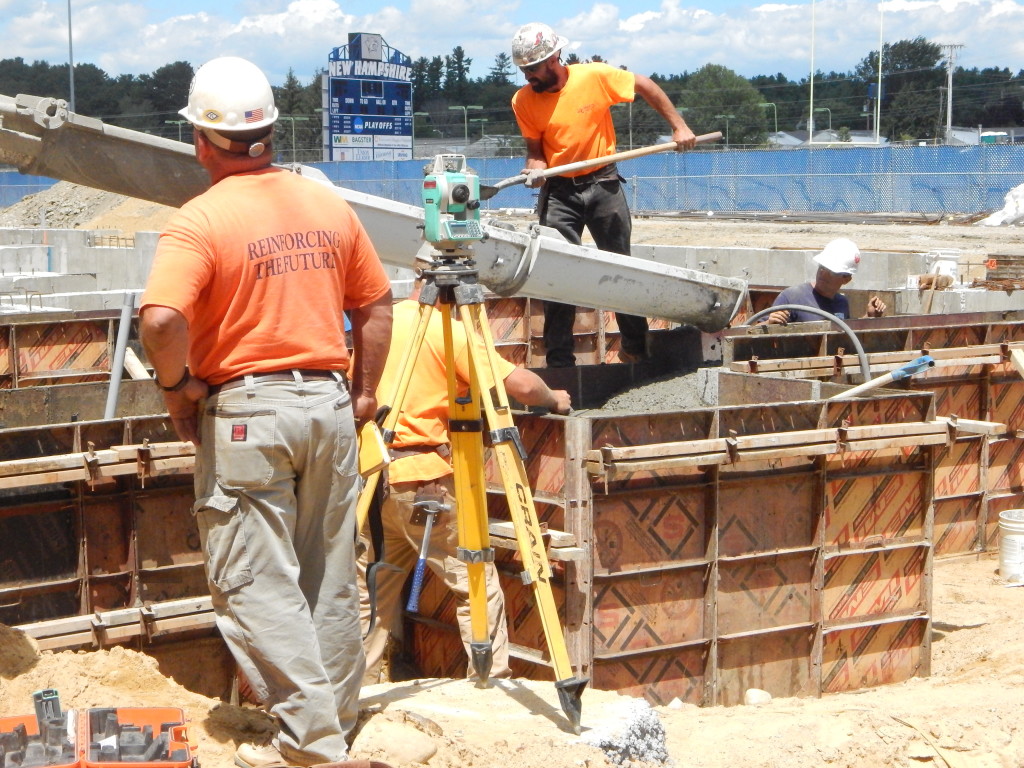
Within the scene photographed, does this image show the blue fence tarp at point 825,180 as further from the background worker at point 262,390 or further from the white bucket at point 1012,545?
the background worker at point 262,390

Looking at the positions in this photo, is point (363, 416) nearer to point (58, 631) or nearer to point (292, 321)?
point (292, 321)

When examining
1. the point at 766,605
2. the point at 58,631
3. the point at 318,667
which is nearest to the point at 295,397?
the point at 318,667

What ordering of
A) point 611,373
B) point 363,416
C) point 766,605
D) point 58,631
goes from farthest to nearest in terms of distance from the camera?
point 611,373
point 766,605
point 58,631
point 363,416

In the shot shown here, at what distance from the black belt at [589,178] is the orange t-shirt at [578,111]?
0.07 meters

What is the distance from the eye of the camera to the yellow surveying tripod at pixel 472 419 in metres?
4.57

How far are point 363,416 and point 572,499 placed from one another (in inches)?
62.2

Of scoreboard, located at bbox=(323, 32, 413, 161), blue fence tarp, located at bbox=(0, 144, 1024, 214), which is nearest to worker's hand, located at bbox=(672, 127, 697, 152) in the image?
blue fence tarp, located at bbox=(0, 144, 1024, 214)

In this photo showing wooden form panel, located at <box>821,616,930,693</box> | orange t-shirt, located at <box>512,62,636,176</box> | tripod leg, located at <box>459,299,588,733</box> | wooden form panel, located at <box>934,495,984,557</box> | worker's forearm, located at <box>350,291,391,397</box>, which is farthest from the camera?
wooden form panel, located at <box>934,495,984,557</box>

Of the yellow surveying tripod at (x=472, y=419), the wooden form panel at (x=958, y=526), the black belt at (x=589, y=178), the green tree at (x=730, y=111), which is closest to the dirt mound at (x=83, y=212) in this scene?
the green tree at (x=730, y=111)

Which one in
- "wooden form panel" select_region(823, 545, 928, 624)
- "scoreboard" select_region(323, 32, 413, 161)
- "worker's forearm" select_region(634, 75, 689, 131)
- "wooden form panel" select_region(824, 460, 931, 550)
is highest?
"scoreboard" select_region(323, 32, 413, 161)

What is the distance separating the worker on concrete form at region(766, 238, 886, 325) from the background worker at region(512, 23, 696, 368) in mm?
1901

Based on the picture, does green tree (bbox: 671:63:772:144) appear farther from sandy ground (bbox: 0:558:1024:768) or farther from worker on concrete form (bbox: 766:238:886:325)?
sandy ground (bbox: 0:558:1024:768)

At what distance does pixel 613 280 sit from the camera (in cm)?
712

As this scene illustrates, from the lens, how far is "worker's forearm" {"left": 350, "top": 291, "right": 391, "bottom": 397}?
13.5ft
